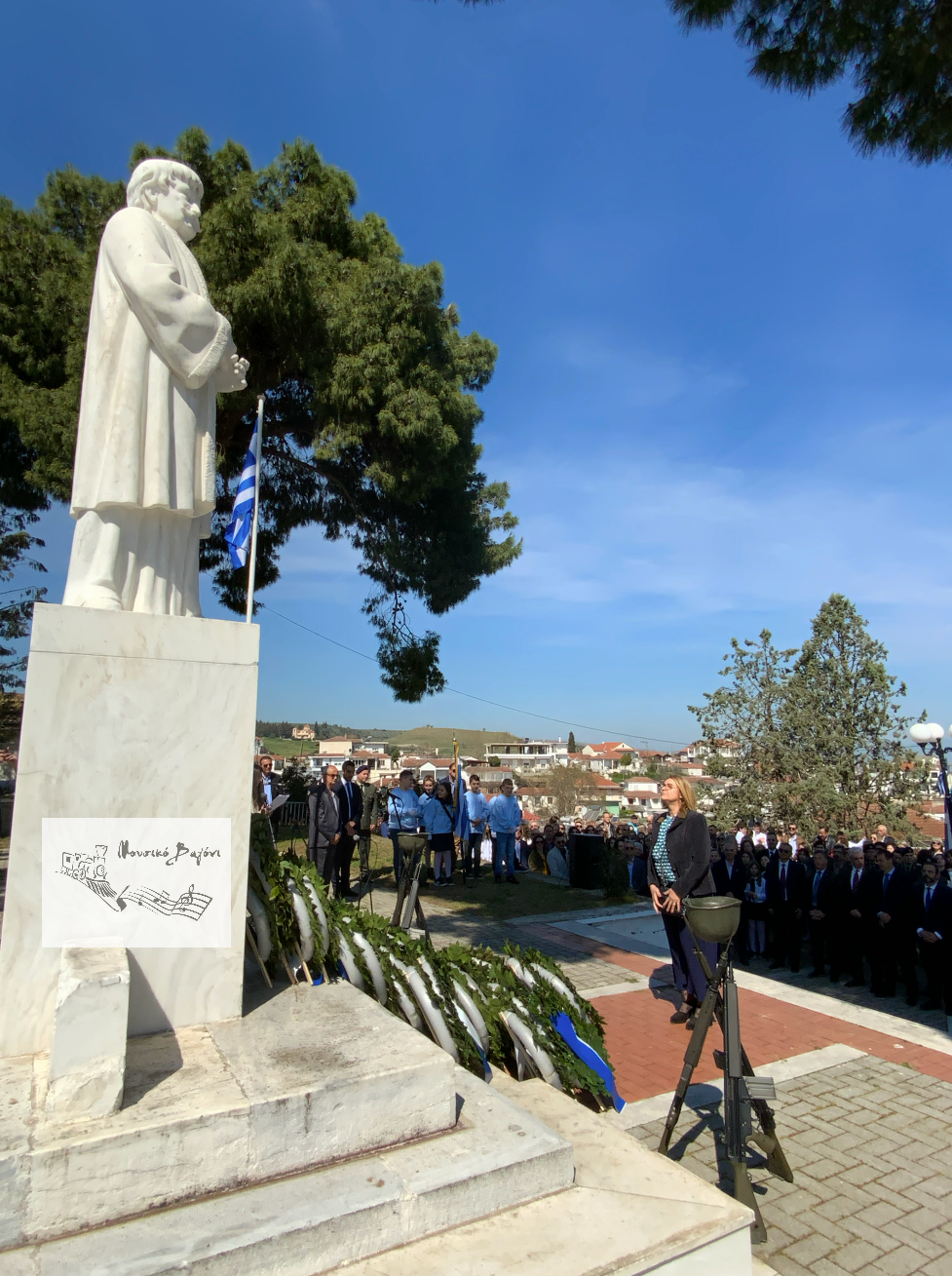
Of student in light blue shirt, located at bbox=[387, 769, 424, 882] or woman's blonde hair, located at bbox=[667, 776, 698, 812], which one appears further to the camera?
student in light blue shirt, located at bbox=[387, 769, 424, 882]

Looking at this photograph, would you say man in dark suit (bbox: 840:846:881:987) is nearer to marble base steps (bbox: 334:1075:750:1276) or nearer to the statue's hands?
marble base steps (bbox: 334:1075:750:1276)

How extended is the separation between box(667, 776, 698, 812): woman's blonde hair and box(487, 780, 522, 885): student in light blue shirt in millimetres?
6468

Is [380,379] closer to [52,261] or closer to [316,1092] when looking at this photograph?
[52,261]

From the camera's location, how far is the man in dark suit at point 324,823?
8836 mm

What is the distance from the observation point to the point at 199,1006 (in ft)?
9.41

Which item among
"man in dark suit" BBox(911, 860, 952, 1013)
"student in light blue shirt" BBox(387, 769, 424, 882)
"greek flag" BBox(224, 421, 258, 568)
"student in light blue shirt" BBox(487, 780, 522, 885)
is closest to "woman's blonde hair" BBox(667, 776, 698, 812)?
"man in dark suit" BBox(911, 860, 952, 1013)

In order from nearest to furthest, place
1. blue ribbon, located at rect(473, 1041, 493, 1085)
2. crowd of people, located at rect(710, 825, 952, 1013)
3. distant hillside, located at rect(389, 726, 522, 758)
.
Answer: blue ribbon, located at rect(473, 1041, 493, 1085)
crowd of people, located at rect(710, 825, 952, 1013)
distant hillside, located at rect(389, 726, 522, 758)

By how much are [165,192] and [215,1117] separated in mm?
3754

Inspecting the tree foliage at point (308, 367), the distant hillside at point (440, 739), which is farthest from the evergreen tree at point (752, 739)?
the distant hillside at point (440, 739)

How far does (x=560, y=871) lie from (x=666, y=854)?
7.97 meters

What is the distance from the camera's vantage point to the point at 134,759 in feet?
9.22

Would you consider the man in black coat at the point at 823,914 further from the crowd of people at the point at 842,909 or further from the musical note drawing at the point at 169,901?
the musical note drawing at the point at 169,901

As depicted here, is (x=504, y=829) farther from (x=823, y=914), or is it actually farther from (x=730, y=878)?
(x=823, y=914)

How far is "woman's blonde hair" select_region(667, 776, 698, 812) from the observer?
5492 mm
